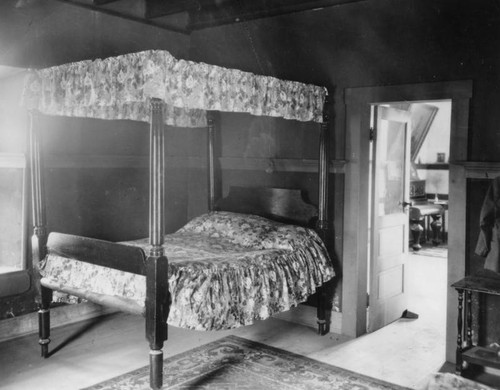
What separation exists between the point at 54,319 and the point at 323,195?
2.88 m

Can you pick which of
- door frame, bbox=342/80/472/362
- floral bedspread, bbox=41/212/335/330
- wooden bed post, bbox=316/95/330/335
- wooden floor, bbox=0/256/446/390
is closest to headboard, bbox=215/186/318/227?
wooden bed post, bbox=316/95/330/335

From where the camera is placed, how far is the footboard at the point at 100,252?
3.56 meters

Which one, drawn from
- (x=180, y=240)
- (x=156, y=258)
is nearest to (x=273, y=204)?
(x=180, y=240)

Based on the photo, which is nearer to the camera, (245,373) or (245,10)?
(245,373)

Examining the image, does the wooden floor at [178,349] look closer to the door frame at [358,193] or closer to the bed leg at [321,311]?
the bed leg at [321,311]

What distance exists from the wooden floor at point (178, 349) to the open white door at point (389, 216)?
0.27 metres

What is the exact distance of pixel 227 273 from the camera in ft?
13.0

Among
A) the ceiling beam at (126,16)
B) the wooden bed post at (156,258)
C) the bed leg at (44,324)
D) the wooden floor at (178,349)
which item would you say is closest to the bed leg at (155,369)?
the wooden bed post at (156,258)

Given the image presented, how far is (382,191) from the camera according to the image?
214 inches

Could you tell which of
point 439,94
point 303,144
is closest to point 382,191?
point 303,144

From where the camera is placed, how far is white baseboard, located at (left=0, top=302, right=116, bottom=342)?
479 centimetres

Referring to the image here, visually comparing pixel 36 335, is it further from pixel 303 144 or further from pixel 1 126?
pixel 303 144

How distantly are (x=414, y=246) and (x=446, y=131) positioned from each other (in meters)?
2.83

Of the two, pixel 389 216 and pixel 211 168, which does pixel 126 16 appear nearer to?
pixel 211 168
